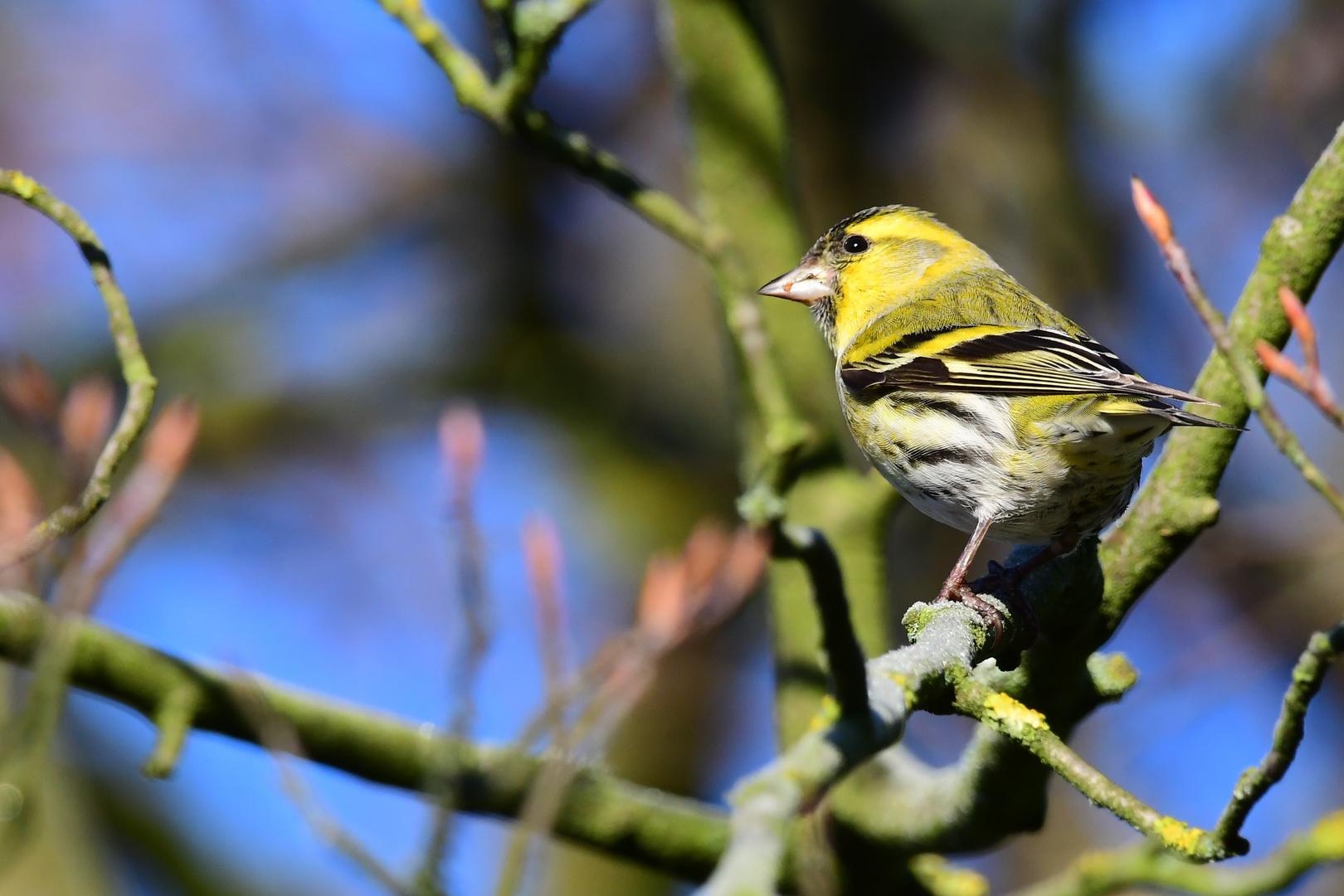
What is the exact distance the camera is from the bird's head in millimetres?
4020

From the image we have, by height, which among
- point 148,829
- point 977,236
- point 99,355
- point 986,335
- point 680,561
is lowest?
point 148,829

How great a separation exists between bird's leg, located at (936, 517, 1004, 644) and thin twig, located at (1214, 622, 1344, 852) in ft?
2.00

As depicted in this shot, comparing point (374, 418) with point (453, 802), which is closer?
point (453, 802)

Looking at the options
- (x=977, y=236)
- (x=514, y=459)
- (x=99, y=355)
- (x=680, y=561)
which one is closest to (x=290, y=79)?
(x=99, y=355)

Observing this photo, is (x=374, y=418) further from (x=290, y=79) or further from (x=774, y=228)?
(x=774, y=228)

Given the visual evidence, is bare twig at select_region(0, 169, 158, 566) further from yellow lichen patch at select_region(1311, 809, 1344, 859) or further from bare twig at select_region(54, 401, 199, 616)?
yellow lichen patch at select_region(1311, 809, 1344, 859)

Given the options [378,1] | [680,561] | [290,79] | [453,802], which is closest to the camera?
[453,802]

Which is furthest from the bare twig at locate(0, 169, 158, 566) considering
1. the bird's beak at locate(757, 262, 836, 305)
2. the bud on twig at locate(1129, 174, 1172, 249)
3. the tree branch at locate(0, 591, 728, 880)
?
the bird's beak at locate(757, 262, 836, 305)

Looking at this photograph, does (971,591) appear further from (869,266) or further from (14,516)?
(14,516)

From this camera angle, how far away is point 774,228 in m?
4.02

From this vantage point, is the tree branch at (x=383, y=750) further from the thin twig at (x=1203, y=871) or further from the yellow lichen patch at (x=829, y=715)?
the yellow lichen patch at (x=829, y=715)

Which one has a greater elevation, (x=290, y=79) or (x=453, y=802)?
(x=290, y=79)

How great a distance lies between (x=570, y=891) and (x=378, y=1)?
4.85 meters

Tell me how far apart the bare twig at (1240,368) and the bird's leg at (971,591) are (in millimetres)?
749
